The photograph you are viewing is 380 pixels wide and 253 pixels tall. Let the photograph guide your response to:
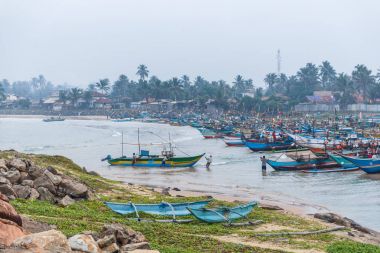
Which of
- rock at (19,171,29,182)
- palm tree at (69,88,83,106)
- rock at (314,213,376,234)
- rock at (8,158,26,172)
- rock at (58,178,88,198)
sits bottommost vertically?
rock at (314,213,376,234)

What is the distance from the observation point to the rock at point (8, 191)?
666 inches

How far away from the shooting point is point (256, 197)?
30609 mm

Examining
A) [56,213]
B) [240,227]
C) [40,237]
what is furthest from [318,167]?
[40,237]

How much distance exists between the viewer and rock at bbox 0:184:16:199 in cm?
1691

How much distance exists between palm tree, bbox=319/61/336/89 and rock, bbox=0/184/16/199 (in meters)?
138

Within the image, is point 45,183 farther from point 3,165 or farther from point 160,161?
point 160,161

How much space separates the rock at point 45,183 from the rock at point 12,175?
0.62 meters

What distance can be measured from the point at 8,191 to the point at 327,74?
140m

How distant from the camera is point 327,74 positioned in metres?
150

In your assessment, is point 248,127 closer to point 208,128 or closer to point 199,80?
point 208,128

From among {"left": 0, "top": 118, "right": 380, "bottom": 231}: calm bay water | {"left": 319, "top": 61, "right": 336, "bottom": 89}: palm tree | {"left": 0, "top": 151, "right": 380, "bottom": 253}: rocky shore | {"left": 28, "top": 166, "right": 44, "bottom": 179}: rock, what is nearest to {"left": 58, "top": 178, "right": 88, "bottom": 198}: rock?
{"left": 0, "top": 151, "right": 380, "bottom": 253}: rocky shore

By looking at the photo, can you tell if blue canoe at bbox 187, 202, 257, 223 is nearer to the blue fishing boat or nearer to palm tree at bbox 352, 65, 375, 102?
the blue fishing boat

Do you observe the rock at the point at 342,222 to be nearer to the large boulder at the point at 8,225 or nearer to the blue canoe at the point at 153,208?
the blue canoe at the point at 153,208

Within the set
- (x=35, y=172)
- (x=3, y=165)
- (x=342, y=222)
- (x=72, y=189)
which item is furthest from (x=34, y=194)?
(x=342, y=222)
